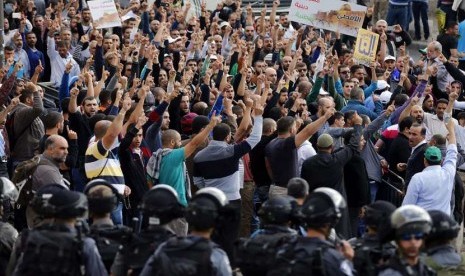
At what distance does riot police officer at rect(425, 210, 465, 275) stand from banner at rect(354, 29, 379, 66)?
37.3 feet

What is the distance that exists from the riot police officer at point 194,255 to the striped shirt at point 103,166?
385 centimetres

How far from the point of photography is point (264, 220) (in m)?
10.6

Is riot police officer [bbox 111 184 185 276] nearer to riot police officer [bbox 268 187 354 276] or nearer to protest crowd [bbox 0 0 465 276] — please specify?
protest crowd [bbox 0 0 465 276]

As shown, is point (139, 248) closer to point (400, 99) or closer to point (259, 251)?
point (259, 251)

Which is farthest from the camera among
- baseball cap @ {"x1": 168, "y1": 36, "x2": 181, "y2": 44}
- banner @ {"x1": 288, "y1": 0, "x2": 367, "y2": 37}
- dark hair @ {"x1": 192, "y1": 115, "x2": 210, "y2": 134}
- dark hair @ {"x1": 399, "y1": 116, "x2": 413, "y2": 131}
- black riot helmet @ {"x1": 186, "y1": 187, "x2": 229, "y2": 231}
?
banner @ {"x1": 288, "y1": 0, "x2": 367, "y2": 37}

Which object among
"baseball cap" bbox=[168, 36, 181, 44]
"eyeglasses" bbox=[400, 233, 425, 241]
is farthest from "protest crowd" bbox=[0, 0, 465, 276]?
"baseball cap" bbox=[168, 36, 181, 44]

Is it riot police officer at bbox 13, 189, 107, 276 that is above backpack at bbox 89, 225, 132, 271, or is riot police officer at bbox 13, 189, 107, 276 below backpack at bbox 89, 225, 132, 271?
above

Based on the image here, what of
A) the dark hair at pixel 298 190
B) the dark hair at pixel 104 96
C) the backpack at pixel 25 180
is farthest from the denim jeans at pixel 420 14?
the dark hair at pixel 298 190

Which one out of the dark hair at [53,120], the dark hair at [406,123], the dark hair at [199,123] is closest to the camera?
the dark hair at [53,120]

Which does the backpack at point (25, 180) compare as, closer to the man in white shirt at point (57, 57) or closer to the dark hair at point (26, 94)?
the dark hair at point (26, 94)

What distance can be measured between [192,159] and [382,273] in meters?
5.82

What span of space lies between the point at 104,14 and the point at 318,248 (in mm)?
12582

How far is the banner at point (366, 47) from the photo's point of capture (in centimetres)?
2142

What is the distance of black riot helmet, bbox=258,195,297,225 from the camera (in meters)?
10.4
